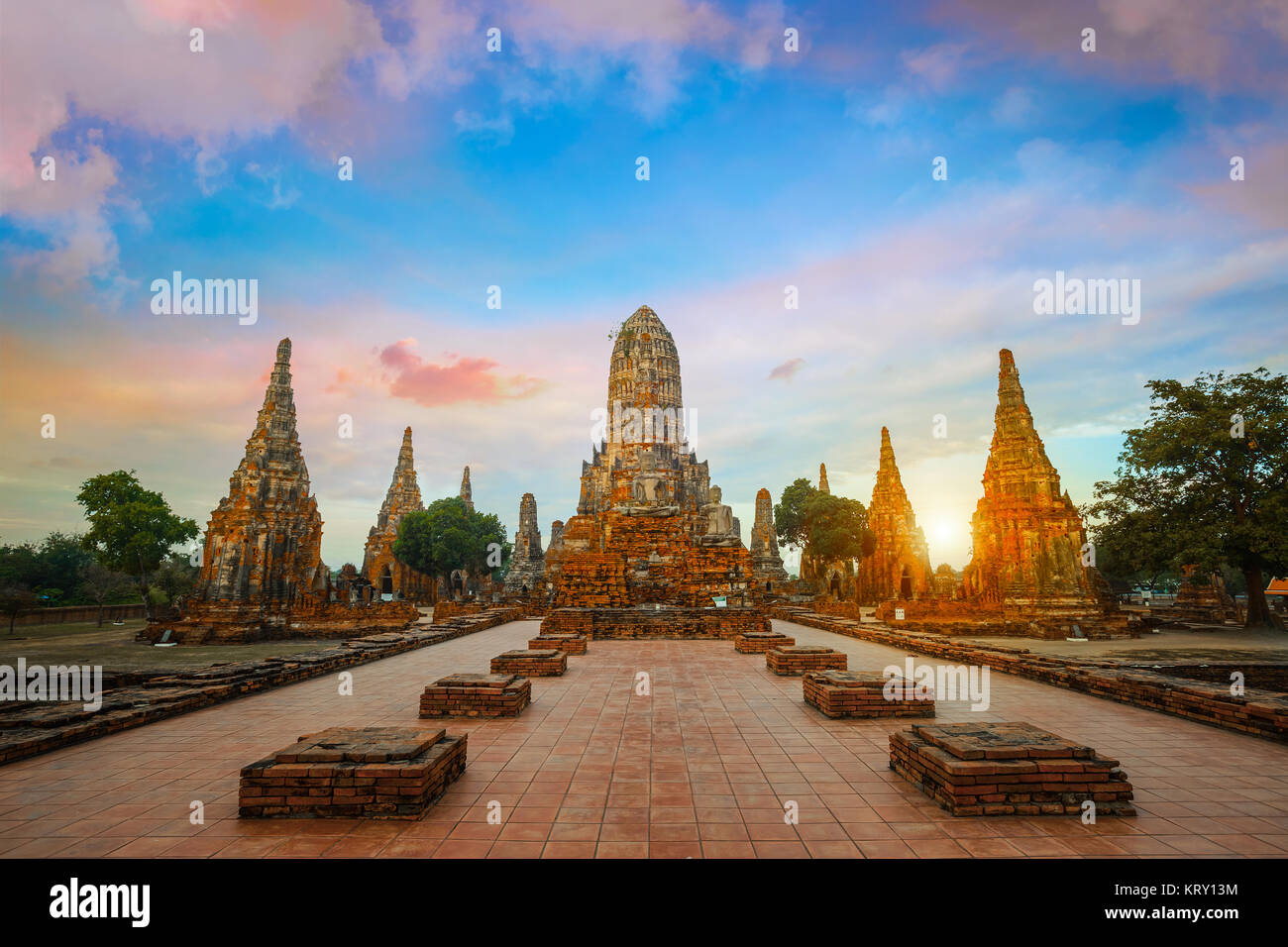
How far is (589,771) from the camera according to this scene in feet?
16.0

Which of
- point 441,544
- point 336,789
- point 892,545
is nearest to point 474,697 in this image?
point 336,789

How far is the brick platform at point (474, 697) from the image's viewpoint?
6.81 meters

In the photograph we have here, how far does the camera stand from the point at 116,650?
58.9ft

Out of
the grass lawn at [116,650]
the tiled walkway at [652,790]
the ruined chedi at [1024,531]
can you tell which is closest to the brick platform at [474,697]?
the tiled walkway at [652,790]

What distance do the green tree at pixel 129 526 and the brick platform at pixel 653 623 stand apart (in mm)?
28987

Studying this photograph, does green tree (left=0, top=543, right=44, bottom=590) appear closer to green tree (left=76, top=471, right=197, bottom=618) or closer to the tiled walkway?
green tree (left=76, top=471, right=197, bottom=618)

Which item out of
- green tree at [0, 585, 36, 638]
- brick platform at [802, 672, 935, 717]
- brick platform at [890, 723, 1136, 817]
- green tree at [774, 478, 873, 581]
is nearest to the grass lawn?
green tree at [0, 585, 36, 638]

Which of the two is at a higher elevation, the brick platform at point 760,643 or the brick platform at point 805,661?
the brick platform at point 805,661

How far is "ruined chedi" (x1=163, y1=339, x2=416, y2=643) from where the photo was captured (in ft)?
69.8

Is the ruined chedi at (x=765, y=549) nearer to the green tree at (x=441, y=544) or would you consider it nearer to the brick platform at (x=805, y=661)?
the green tree at (x=441, y=544)

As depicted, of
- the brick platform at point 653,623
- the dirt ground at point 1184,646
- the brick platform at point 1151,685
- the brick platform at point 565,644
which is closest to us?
the brick platform at point 1151,685

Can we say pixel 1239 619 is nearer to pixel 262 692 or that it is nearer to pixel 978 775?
pixel 978 775

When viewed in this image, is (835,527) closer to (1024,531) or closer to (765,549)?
(765,549)
